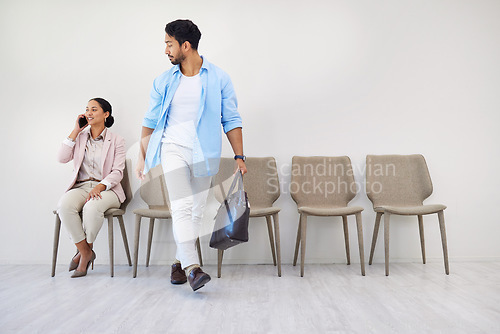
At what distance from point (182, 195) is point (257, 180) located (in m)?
0.93

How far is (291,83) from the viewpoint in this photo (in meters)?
3.27

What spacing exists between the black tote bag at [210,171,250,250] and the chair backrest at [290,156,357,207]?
0.97 meters

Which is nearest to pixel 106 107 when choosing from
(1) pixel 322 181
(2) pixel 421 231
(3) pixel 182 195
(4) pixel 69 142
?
(4) pixel 69 142

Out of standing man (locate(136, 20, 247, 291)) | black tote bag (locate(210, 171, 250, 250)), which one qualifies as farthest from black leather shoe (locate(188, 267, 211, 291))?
black tote bag (locate(210, 171, 250, 250))

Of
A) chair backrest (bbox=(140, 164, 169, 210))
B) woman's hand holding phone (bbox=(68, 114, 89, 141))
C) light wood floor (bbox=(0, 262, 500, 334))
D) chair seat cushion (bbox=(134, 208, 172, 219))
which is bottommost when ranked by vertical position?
light wood floor (bbox=(0, 262, 500, 334))

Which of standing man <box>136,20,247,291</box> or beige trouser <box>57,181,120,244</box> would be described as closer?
standing man <box>136,20,247,291</box>

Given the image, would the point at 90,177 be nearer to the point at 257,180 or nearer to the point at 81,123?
the point at 81,123

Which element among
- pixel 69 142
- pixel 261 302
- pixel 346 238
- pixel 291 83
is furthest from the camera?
pixel 291 83

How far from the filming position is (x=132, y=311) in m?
1.91

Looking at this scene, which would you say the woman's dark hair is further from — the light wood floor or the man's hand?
the light wood floor

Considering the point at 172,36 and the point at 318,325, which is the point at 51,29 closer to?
the point at 172,36

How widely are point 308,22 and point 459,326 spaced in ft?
8.21

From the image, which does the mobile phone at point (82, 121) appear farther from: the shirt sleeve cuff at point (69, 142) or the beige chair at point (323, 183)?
the beige chair at point (323, 183)

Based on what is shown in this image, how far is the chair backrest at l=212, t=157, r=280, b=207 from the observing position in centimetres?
307
